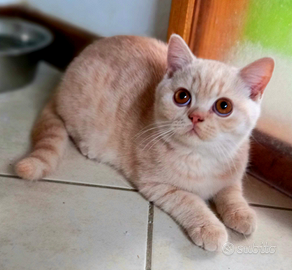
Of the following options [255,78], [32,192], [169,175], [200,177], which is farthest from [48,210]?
[255,78]

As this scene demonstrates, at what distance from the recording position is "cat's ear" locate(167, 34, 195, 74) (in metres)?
1.13

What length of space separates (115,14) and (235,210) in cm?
133

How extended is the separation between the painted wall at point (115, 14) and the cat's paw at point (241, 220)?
1032 mm

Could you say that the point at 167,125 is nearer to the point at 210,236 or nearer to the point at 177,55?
the point at 177,55

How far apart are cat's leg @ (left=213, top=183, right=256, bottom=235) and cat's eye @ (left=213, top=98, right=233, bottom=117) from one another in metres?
0.34

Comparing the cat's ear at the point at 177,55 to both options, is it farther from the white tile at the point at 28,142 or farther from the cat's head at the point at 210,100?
the white tile at the point at 28,142

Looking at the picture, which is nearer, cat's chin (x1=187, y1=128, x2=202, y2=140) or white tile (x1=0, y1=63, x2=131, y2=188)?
cat's chin (x1=187, y1=128, x2=202, y2=140)

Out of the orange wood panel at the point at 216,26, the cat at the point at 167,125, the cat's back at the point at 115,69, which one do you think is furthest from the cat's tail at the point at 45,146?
the orange wood panel at the point at 216,26

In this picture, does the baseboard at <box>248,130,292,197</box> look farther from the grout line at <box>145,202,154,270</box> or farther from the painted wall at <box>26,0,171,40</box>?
the painted wall at <box>26,0,171,40</box>

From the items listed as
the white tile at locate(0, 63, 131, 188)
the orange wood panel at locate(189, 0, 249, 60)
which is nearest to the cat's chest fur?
the white tile at locate(0, 63, 131, 188)

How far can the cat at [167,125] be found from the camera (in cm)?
106

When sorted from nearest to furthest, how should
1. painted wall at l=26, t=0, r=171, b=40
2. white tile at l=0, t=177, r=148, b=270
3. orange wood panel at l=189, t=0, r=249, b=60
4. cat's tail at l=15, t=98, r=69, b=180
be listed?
white tile at l=0, t=177, r=148, b=270, cat's tail at l=15, t=98, r=69, b=180, orange wood panel at l=189, t=0, r=249, b=60, painted wall at l=26, t=0, r=171, b=40

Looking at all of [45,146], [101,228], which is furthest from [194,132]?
[45,146]

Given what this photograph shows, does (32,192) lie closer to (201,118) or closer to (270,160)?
(201,118)
